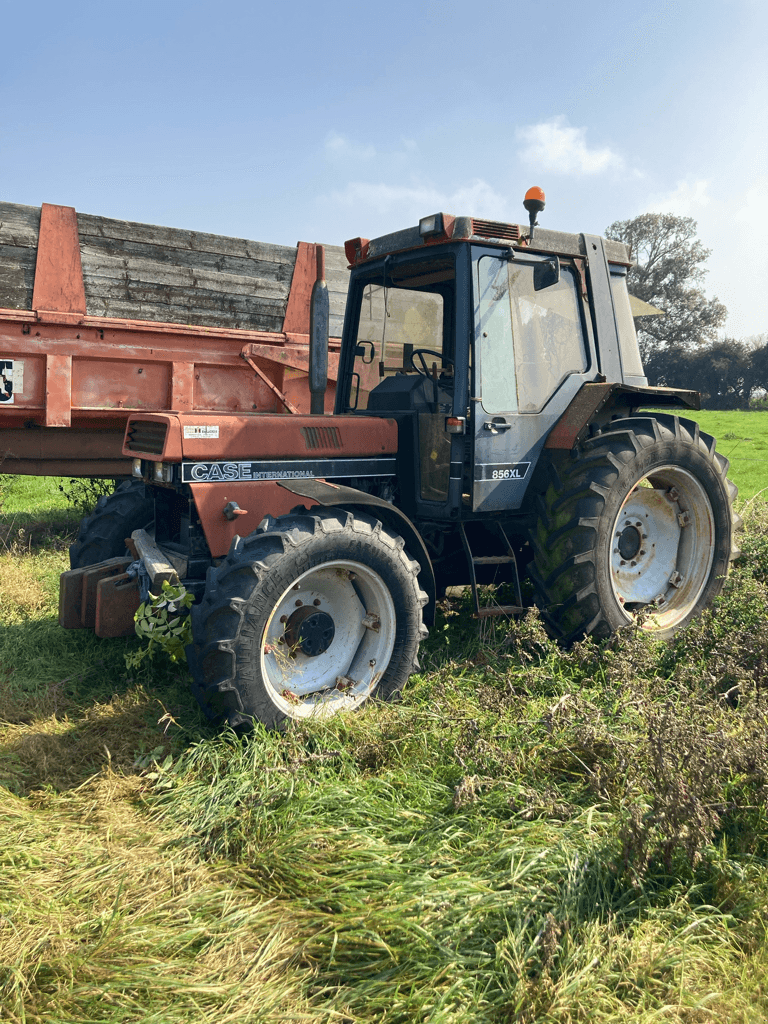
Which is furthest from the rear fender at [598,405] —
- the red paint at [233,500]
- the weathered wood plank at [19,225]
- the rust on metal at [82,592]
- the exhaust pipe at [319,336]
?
the weathered wood plank at [19,225]

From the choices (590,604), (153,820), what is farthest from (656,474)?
Answer: (153,820)

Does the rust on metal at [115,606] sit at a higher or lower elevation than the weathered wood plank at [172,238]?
lower

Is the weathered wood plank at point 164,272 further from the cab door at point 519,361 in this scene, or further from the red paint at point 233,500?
the cab door at point 519,361

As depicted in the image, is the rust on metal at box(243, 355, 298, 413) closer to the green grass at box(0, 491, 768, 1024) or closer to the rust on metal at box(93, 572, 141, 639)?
the rust on metal at box(93, 572, 141, 639)

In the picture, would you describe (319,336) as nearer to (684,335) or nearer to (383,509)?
(383,509)

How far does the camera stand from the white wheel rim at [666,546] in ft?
15.5

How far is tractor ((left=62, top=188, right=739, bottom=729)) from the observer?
141 inches

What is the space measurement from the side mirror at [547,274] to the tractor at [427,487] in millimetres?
23

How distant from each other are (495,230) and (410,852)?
3.14 meters

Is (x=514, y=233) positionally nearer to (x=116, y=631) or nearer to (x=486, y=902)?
(x=116, y=631)

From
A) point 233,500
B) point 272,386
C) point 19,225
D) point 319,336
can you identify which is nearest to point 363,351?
Answer: point 319,336

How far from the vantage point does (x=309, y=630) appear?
368 centimetres

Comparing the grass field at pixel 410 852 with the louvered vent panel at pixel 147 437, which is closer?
the grass field at pixel 410 852

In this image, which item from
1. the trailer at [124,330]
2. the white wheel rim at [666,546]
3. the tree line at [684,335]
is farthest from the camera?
the tree line at [684,335]
